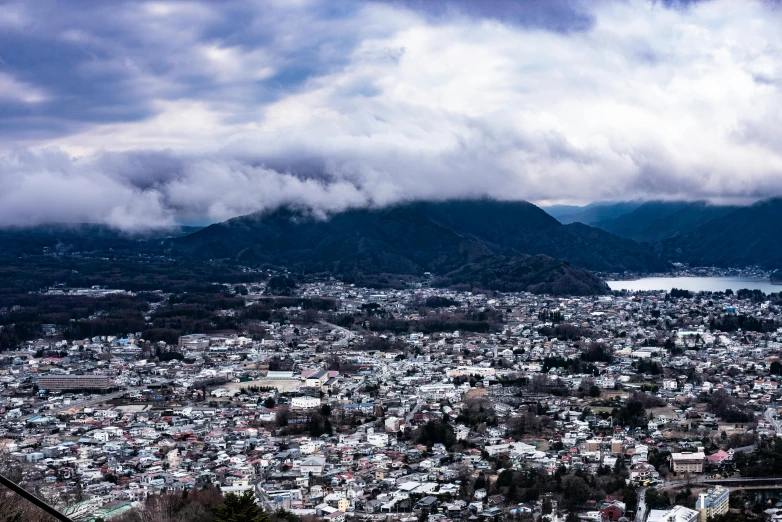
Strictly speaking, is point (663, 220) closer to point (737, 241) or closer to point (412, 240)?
point (737, 241)

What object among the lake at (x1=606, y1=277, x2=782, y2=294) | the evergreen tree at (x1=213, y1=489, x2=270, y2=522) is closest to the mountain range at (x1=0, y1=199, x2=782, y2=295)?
the lake at (x1=606, y1=277, x2=782, y2=294)

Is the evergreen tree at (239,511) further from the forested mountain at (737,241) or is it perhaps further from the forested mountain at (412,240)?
the forested mountain at (737,241)

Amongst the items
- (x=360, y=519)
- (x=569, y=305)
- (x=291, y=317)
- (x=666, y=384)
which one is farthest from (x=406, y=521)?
(x=569, y=305)

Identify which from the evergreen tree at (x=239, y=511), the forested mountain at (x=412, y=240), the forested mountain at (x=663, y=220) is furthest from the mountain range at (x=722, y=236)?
the evergreen tree at (x=239, y=511)

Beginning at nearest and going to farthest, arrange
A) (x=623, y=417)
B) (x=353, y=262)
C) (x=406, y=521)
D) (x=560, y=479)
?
(x=406, y=521)
(x=560, y=479)
(x=623, y=417)
(x=353, y=262)

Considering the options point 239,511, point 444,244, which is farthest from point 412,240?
point 239,511

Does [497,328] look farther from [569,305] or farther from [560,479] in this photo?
[560,479]

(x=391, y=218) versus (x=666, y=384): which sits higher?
(x=391, y=218)
